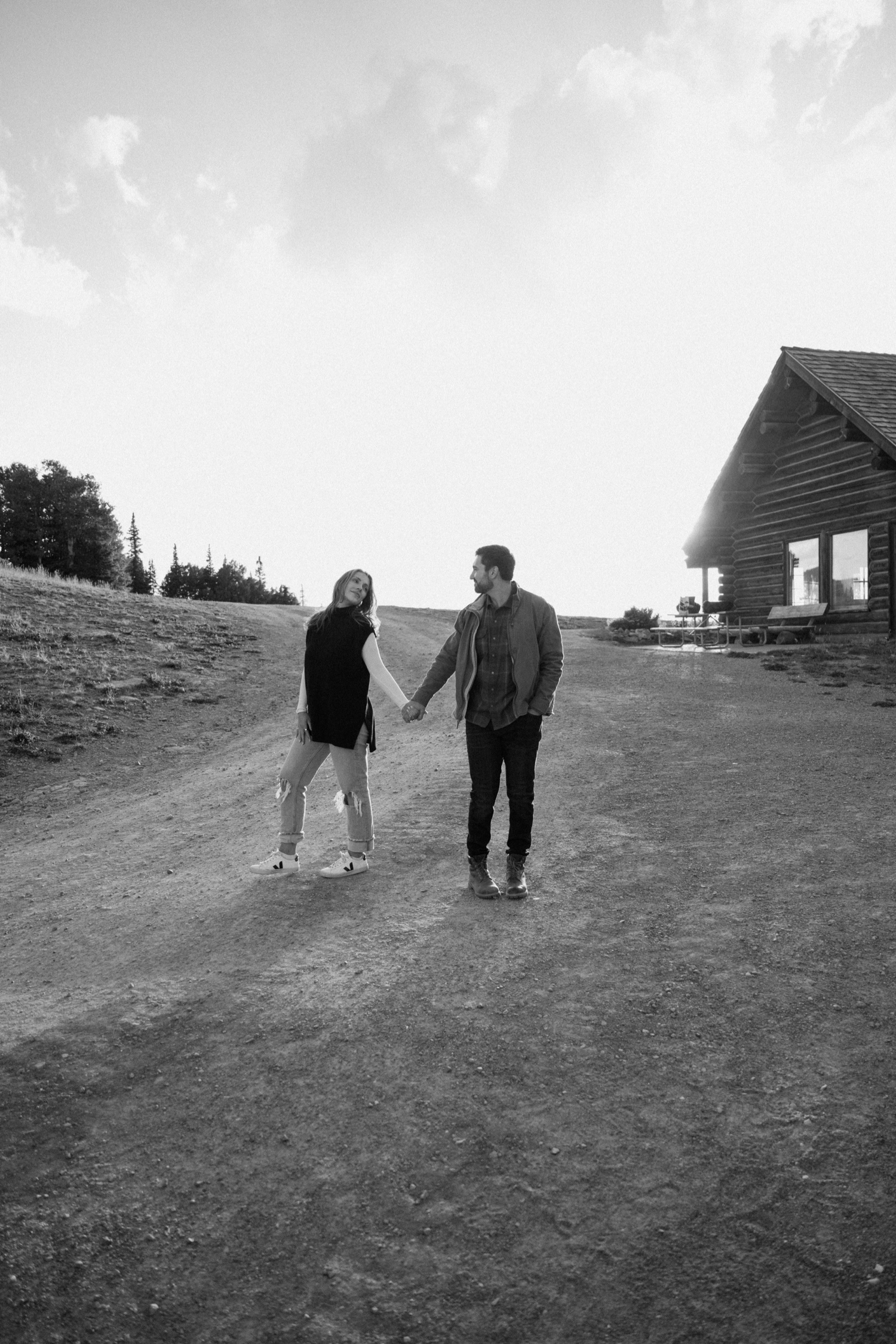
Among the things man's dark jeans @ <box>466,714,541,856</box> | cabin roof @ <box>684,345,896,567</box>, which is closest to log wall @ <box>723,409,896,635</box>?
cabin roof @ <box>684,345,896,567</box>

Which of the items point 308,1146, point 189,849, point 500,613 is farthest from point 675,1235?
point 189,849

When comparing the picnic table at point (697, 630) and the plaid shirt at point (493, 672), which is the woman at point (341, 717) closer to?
the plaid shirt at point (493, 672)

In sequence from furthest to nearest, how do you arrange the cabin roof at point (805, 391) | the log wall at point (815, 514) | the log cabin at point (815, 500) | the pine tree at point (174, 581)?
the pine tree at point (174, 581) → the log wall at point (815, 514) → the log cabin at point (815, 500) → the cabin roof at point (805, 391)

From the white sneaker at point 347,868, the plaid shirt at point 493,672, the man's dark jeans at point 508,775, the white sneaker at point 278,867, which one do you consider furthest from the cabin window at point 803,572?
the white sneaker at point 278,867

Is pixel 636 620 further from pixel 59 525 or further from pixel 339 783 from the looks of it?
pixel 59 525

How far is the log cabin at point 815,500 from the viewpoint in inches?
696

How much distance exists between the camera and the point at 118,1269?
2.49m

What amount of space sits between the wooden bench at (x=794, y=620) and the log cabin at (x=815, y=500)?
0.15m

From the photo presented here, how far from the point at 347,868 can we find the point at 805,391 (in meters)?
18.8

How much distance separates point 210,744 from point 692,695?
6.65 m

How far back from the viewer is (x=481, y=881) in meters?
5.25

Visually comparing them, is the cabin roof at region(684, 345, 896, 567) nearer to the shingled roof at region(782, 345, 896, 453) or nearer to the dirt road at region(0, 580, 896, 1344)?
the shingled roof at region(782, 345, 896, 453)

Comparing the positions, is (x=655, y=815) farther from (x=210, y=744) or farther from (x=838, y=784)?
(x=210, y=744)

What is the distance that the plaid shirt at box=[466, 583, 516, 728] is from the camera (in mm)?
5254
